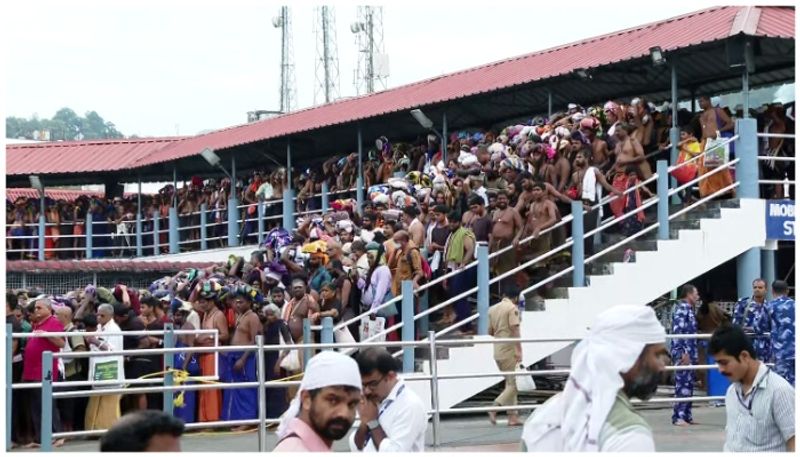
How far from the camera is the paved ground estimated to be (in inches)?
474

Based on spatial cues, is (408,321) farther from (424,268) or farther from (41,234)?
(41,234)

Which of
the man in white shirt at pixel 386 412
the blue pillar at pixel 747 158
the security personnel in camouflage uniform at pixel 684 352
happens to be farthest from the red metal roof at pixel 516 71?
the man in white shirt at pixel 386 412

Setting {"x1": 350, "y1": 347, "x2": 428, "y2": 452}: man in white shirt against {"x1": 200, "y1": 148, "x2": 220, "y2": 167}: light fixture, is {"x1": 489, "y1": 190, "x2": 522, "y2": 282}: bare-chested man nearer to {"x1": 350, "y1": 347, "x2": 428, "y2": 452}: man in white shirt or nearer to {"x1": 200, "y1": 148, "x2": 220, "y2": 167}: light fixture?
{"x1": 350, "y1": 347, "x2": 428, "y2": 452}: man in white shirt

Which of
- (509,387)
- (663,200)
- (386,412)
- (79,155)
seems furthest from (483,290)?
(79,155)

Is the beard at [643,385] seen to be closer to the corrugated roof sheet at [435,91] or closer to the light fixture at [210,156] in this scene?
the corrugated roof sheet at [435,91]

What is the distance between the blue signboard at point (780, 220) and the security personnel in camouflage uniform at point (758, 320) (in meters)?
1.95

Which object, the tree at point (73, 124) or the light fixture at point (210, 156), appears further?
the tree at point (73, 124)

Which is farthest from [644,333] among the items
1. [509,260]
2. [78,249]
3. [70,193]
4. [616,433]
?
[70,193]

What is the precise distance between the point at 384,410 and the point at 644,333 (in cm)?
216

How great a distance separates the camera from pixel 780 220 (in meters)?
16.3

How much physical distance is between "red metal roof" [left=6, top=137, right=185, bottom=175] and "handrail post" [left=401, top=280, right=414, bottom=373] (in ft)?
58.8

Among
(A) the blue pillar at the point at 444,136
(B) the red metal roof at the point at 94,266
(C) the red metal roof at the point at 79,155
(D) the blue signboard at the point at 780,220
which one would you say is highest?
(C) the red metal roof at the point at 79,155

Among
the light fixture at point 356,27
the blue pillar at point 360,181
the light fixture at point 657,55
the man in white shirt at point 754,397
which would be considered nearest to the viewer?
the man in white shirt at point 754,397

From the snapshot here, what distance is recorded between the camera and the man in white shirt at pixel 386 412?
264 inches
